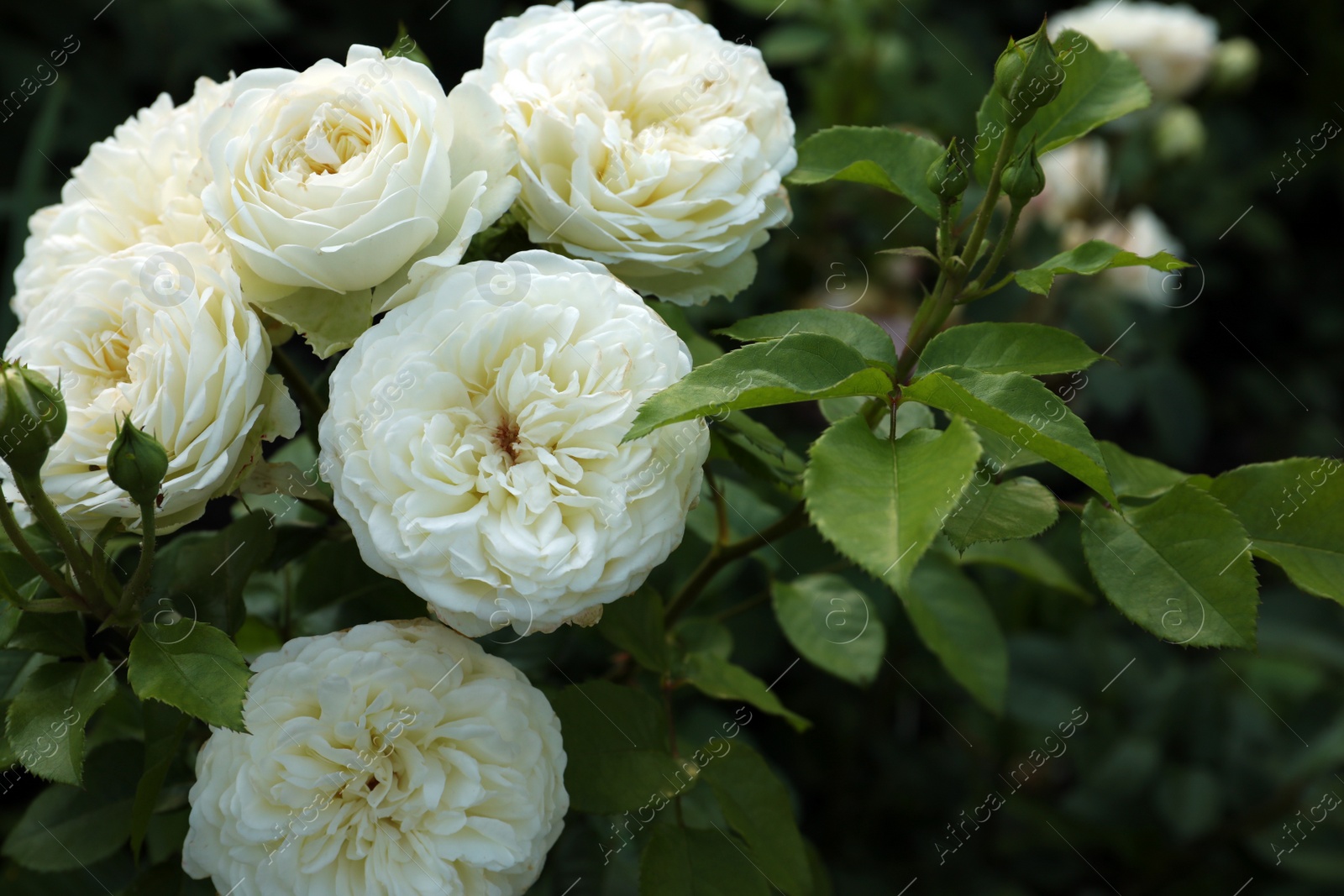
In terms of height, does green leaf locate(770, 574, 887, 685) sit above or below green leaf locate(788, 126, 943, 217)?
below

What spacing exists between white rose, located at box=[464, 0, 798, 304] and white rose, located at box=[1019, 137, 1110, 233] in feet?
3.30

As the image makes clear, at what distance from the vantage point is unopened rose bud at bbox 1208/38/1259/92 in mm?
1545

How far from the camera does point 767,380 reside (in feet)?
1.48

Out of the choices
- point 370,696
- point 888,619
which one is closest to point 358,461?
point 370,696

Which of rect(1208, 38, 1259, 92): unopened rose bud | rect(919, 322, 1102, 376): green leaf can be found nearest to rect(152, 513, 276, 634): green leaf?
rect(919, 322, 1102, 376): green leaf

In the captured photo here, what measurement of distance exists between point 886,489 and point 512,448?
0.17m

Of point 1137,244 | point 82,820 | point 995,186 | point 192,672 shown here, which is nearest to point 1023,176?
point 995,186

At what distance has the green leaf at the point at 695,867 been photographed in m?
0.54

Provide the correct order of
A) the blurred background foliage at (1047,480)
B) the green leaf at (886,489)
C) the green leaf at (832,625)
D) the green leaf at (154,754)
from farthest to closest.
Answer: the blurred background foliage at (1047,480) < the green leaf at (832,625) < the green leaf at (154,754) < the green leaf at (886,489)

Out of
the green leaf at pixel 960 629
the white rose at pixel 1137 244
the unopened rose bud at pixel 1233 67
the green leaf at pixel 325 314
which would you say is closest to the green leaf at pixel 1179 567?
the green leaf at pixel 960 629

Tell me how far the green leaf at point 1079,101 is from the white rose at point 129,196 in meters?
0.41

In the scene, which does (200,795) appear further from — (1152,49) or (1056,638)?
(1152,49)

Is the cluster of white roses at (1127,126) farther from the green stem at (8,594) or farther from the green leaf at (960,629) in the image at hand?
the green stem at (8,594)

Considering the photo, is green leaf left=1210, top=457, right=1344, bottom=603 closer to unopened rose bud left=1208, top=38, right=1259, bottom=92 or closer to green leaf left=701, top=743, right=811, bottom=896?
green leaf left=701, top=743, right=811, bottom=896
